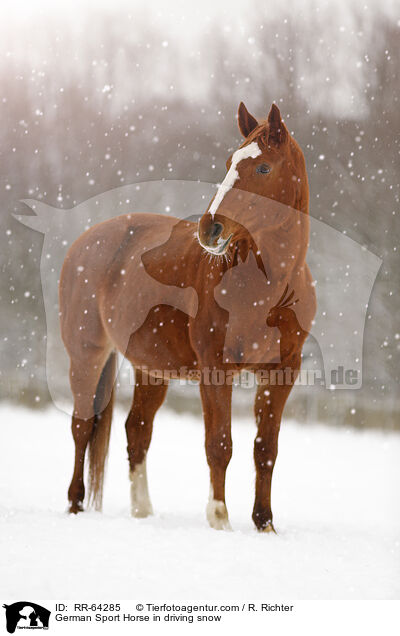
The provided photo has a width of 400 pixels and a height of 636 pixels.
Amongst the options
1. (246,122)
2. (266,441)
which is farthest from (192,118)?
(266,441)

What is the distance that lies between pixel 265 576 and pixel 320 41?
9.45ft

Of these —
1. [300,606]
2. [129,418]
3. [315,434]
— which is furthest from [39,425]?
[300,606]

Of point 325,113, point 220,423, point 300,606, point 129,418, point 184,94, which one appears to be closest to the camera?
point 300,606

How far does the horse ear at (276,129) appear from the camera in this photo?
8.14 feet

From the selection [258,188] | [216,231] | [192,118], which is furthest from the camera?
[192,118]

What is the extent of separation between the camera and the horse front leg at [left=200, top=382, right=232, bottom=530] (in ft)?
8.38

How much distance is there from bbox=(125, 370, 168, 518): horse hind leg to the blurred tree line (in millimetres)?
1100

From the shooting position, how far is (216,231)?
7.76 ft

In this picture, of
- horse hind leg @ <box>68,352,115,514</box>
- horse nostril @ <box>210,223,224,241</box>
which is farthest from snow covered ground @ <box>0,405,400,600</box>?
horse nostril @ <box>210,223,224,241</box>

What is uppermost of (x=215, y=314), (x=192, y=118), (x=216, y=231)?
(x=192, y=118)

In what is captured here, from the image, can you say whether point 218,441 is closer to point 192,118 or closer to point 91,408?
point 91,408

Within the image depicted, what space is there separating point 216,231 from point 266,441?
98cm

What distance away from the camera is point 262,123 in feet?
8.42

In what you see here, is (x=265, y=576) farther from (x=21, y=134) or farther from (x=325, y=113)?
(x=21, y=134)
